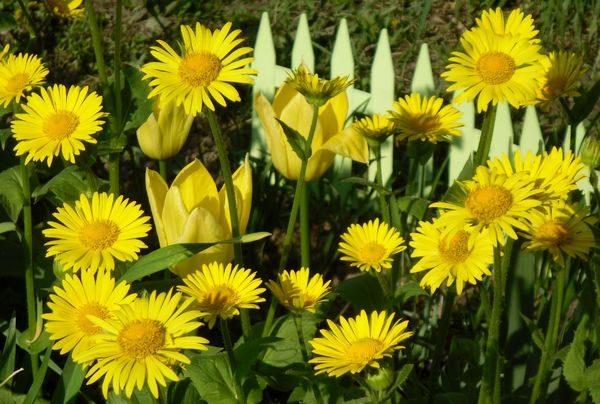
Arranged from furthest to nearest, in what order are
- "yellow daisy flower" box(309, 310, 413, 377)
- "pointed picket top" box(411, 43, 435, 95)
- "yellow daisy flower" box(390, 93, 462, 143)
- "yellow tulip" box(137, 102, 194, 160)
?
"pointed picket top" box(411, 43, 435, 95)
"yellow tulip" box(137, 102, 194, 160)
"yellow daisy flower" box(390, 93, 462, 143)
"yellow daisy flower" box(309, 310, 413, 377)

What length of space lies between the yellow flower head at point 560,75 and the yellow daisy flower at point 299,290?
473 millimetres

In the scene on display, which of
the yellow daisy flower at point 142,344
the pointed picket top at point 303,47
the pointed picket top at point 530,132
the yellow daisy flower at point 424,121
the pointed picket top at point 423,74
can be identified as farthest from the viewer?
the pointed picket top at point 303,47

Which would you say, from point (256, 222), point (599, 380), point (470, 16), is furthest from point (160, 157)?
point (470, 16)

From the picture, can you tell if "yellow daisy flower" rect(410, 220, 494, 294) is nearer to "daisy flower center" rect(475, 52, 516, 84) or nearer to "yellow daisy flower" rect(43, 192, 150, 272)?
"daisy flower center" rect(475, 52, 516, 84)

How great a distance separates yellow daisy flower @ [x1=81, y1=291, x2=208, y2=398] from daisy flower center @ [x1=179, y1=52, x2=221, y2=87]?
1.14 feet

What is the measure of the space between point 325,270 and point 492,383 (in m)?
0.97

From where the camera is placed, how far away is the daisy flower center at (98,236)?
128 cm

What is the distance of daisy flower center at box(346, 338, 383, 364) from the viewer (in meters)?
1.12

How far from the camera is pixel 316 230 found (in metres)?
2.42

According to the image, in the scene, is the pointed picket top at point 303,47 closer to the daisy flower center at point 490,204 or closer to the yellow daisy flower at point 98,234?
the yellow daisy flower at point 98,234

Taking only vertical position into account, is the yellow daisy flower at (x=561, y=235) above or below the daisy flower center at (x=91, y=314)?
above

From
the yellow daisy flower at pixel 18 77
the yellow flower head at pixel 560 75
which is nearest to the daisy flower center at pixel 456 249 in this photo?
the yellow flower head at pixel 560 75

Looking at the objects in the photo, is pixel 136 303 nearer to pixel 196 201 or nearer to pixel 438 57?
pixel 196 201

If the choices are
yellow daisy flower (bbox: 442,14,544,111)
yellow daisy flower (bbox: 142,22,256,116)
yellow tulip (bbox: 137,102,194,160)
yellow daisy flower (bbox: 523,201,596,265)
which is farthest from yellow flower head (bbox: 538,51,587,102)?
yellow tulip (bbox: 137,102,194,160)
